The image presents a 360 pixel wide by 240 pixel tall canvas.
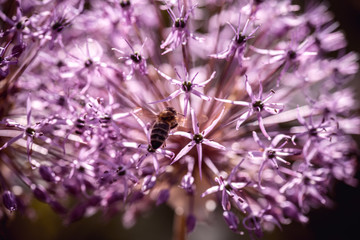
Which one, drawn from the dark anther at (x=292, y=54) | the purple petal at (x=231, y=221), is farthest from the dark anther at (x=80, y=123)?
the dark anther at (x=292, y=54)

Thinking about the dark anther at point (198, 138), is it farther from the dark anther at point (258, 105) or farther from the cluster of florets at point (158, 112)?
the dark anther at point (258, 105)

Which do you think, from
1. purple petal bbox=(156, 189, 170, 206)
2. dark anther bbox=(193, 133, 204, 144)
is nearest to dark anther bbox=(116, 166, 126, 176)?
purple petal bbox=(156, 189, 170, 206)

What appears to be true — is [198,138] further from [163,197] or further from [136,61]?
[136,61]

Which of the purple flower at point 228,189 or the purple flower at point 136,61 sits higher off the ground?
the purple flower at point 136,61

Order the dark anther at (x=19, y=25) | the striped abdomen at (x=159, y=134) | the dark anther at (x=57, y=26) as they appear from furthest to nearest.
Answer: the dark anther at (x=57, y=26) → the dark anther at (x=19, y=25) → the striped abdomen at (x=159, y=134)

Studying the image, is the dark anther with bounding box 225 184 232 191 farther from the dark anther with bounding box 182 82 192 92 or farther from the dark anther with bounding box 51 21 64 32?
the dark anther with bounding box 51 21 64 32

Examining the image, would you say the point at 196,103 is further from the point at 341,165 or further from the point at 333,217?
the point at 333,217
